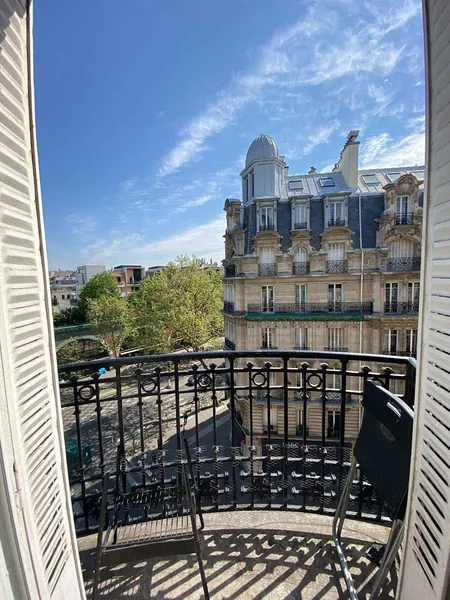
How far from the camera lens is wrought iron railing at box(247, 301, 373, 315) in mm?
11508

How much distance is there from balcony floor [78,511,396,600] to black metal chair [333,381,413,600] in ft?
0.67

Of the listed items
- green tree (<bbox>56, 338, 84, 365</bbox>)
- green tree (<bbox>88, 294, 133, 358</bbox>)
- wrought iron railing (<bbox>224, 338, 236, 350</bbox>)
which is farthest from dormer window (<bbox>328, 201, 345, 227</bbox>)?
green tree (<bbox>56, 338, 84, 365</bbox>)

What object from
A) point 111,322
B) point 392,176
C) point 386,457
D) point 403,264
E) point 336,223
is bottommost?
point 111,322

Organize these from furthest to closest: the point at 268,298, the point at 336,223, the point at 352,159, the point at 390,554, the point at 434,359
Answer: the point at 352,159 < the point at 268,298 < the point at 336,223 < the point at 390,554 < the point at 434,359

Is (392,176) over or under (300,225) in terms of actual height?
over

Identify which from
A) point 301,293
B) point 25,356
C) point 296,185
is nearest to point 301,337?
point 301,293

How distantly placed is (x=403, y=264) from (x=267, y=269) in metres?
5.49

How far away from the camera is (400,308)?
11.3 meters

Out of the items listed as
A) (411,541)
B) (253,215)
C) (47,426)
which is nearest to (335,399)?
(253,215)

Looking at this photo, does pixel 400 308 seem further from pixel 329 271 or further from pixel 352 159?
pixel 352 159

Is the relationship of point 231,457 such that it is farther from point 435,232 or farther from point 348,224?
point 348,224

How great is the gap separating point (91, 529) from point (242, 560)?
1108mm

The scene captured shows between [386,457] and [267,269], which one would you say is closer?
[386,457]

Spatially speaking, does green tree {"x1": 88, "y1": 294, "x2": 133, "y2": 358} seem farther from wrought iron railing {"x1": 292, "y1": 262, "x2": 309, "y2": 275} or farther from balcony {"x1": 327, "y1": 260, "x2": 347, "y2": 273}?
balcony {"x1": 327, "y1": 260, "x2": 347, "y2": 273}
